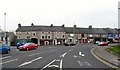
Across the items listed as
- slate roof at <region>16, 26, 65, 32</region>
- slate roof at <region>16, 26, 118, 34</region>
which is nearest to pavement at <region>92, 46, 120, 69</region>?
slate roof at <region>16, 26, 65, 32</region>

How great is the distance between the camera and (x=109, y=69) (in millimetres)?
18016

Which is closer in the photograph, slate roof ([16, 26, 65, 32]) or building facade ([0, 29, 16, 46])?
building facade ([0, 29, 16, 46])

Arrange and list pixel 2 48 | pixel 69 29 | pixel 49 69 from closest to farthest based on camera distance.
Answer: pixel 49 69 → pixel 2 48 → pixel 69 29

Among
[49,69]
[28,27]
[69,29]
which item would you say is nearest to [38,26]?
[28,27]

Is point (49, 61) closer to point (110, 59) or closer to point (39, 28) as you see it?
point (110, 59)

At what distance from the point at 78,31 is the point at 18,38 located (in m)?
30.9

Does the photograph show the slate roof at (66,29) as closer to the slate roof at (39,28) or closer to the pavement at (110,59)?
the slate roof at (39,28)

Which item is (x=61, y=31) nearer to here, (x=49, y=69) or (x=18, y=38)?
(x=18, y=38)

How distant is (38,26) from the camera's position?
12525 centimetres

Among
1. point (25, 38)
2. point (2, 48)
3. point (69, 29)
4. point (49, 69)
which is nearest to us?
point (49, 69)

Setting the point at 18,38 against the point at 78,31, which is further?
the point at 78,31

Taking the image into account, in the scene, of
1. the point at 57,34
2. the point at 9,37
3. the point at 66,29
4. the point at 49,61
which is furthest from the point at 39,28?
the point at 49,61

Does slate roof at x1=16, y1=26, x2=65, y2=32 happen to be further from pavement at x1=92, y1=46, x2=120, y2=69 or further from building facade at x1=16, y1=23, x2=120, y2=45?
pavement at x1=92, y1=46, x2=120, y2=69

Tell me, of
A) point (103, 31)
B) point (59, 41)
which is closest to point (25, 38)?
point (59, 41)
